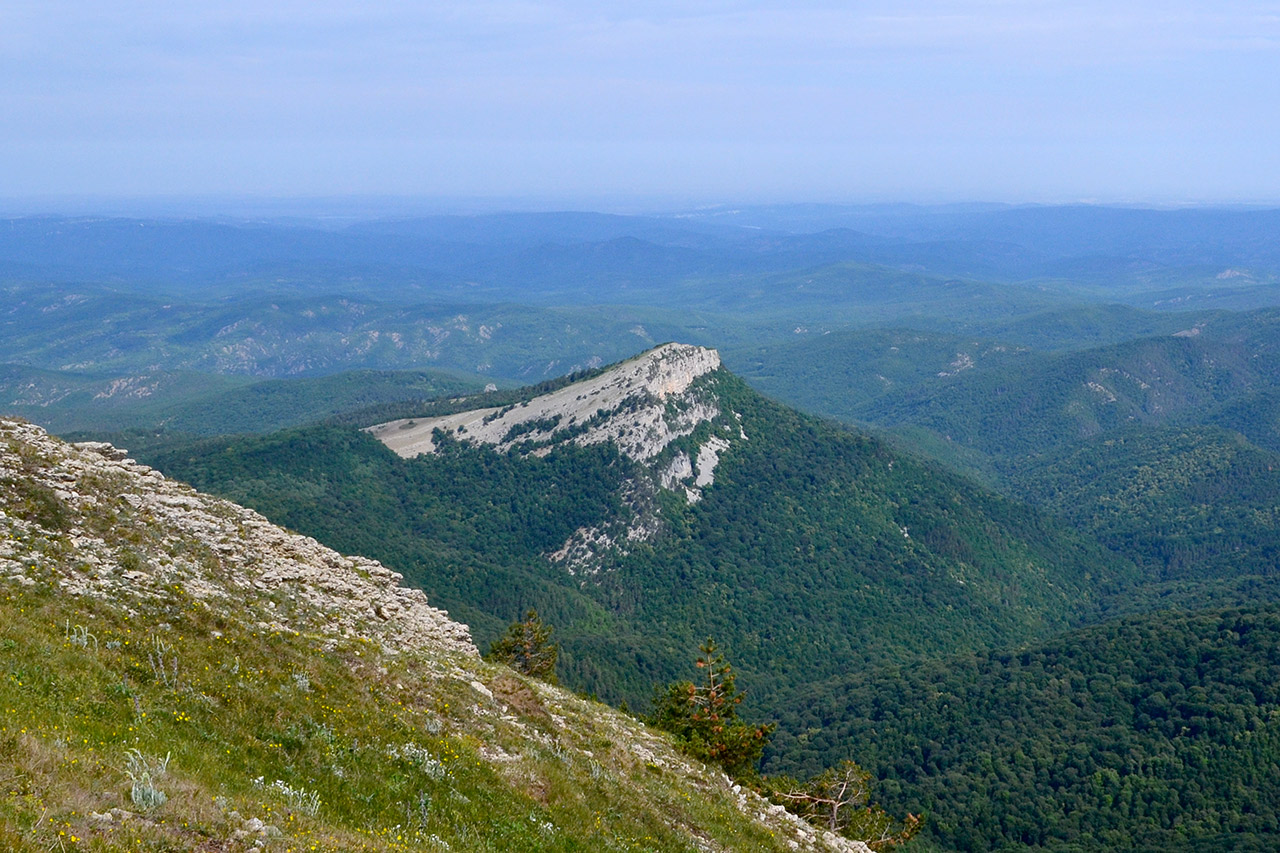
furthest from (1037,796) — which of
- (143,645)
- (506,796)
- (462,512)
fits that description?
(462,512)

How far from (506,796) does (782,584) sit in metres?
146

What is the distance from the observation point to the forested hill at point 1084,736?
88.7 meters

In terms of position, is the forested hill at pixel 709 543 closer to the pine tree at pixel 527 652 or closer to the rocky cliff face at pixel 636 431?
the rocky cliff face at pixel 636 431

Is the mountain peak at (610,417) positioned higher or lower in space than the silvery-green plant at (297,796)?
lower

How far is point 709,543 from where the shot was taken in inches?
6836

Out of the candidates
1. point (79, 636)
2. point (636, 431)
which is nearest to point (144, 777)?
point (79, 636)

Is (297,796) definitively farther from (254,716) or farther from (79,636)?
(79,636)

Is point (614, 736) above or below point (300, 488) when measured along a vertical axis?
above

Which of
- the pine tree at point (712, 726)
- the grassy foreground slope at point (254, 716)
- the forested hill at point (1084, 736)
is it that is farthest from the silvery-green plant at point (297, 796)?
the forested hill at point (1084, 736)

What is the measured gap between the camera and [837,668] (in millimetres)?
149250

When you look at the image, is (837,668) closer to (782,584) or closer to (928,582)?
(782,584)

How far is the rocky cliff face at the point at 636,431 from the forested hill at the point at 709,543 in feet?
4.47

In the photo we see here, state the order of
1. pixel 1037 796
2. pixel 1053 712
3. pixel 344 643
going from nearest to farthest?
1. pixel 344 643
2. pixel 1037 796
3. pixel 1053 712

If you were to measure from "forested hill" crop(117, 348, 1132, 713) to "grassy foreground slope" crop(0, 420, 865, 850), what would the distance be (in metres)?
93.6
